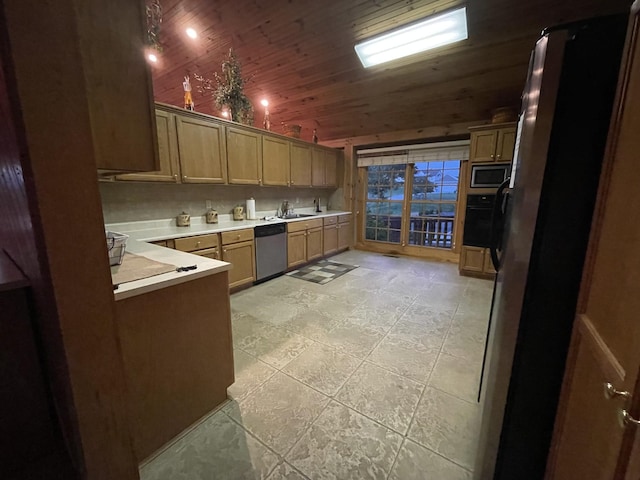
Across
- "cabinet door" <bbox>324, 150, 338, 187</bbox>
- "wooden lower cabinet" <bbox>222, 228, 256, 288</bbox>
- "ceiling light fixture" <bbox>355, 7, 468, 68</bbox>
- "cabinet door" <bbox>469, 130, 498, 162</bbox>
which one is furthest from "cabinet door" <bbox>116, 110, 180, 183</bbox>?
"cabinet door" <bbox>469, 130, 498, 162</bbox>

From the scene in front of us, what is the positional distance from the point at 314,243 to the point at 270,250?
1.05m

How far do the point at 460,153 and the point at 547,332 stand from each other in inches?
168

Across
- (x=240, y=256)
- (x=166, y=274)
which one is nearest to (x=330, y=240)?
(x=240, y=256)

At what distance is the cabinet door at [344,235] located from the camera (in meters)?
5.29

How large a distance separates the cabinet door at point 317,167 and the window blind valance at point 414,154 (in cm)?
93

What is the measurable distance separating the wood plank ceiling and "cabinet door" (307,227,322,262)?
2.10 meters

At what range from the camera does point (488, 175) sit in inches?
142

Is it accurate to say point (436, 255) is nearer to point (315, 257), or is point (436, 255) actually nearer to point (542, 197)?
point (315, 257)

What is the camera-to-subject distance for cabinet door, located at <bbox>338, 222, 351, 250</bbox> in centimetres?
529

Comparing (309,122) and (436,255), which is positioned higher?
(309,122)

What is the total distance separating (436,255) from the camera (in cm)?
495

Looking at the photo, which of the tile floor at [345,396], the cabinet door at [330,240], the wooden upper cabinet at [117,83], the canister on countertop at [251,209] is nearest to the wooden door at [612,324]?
the tile floor at [345,396]

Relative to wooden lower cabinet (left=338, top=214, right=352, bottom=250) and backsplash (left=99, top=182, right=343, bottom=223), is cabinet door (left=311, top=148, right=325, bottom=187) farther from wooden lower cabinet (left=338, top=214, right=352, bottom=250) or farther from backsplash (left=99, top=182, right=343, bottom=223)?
wooden lower cabinet (left=338, top=214, right=352, bottom=250)

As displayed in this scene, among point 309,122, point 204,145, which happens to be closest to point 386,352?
point 204,145
